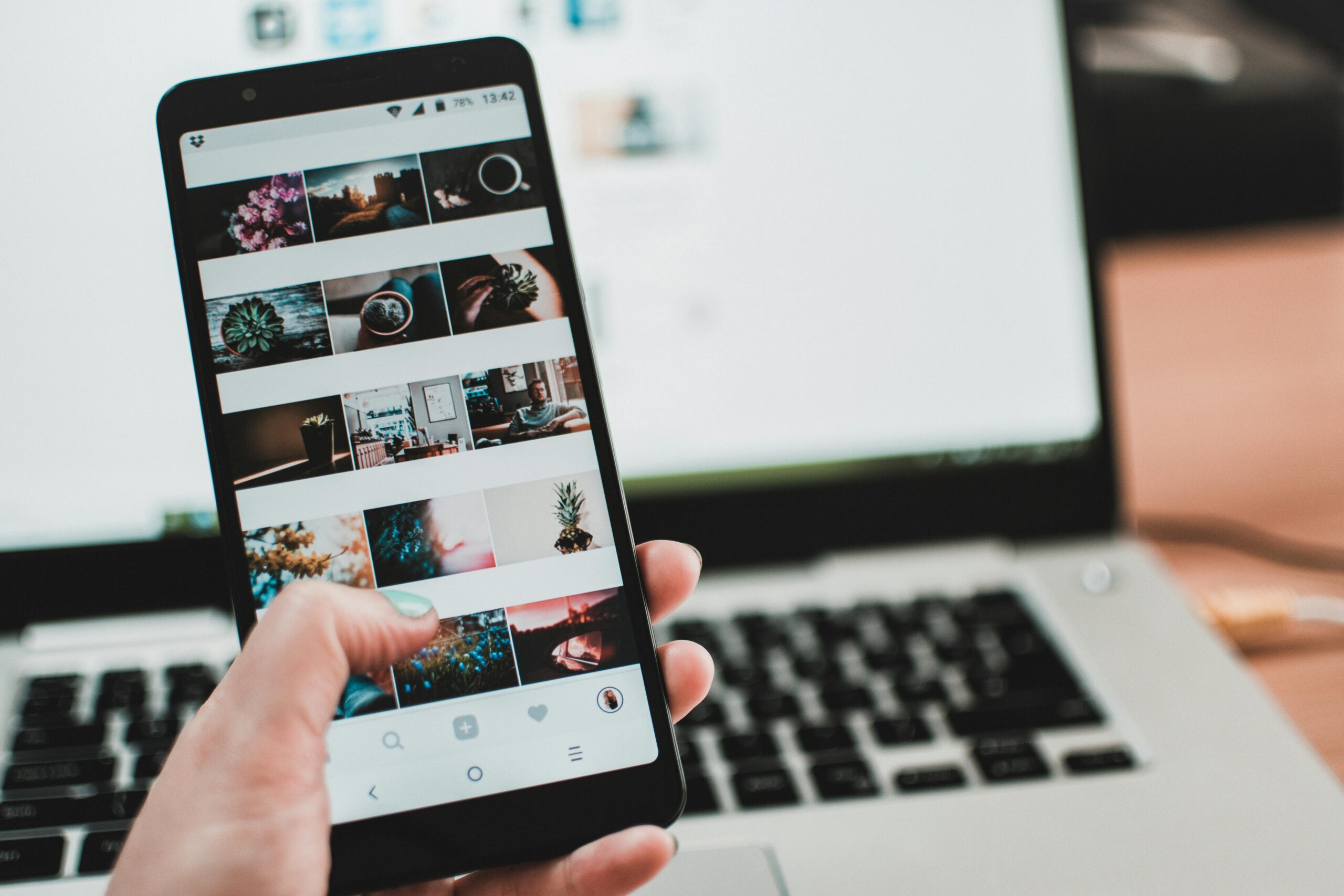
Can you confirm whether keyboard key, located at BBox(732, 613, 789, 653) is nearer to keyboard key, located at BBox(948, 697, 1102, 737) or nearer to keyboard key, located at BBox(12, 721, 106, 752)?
keyboard key, located at BBox(948, 697, 1102, 737)

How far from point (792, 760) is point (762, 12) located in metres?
0.34

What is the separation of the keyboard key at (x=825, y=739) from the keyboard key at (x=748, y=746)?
0.01m

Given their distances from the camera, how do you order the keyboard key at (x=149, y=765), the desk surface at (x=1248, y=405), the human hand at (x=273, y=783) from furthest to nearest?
the desk surface at (x=1248, y=405) < the keyboard key at (x=149, y=765) < the human hand at (x=273, y=783)

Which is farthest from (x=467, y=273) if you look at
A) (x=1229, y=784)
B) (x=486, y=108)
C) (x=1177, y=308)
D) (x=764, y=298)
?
(x=1177, y=308)

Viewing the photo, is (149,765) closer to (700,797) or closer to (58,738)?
(58,738)

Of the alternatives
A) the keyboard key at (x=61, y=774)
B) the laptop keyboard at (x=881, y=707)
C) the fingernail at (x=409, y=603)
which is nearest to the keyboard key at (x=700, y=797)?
the laptop keyboard at (x=881, y=707)

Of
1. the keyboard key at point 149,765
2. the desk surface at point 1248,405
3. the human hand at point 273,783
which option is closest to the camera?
→ the human hand at point 273,783

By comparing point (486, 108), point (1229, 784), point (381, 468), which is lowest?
point (1229, 784)

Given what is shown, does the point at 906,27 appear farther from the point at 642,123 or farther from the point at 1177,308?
the point at 1177,308

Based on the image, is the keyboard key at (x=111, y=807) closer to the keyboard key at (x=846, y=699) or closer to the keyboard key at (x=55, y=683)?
the keyboard key at (x=55, y=683)

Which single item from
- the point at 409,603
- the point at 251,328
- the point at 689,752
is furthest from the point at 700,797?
the point at 251,328

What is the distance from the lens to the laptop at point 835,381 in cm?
41

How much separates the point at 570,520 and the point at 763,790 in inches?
4.8

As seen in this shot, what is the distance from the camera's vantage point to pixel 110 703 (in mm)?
382
